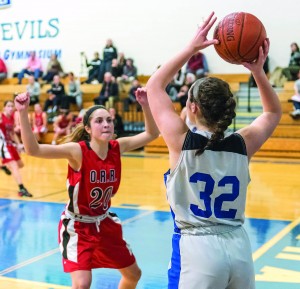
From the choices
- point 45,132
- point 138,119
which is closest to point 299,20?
point 138,119

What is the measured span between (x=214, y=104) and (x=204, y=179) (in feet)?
1.09

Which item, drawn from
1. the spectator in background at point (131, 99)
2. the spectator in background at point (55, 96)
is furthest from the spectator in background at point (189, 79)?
the spectator in background at point (55, 96)

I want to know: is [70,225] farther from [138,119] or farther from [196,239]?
[138,119]

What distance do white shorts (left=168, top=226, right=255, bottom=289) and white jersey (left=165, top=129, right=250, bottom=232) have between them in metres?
0.07

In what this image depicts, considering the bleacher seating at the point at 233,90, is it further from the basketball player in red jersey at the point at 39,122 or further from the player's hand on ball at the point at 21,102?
the player's hand on ball at the point at 21,102

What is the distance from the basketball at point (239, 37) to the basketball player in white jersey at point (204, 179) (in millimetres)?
254

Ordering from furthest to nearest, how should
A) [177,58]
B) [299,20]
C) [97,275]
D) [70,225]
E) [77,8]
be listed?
[77,8] < [299,20] < [97,275] < [70,225] < [177,58]

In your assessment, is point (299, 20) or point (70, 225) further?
point (299, 20)

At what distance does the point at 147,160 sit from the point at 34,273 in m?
8.32

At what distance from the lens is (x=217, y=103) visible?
2.55 metres

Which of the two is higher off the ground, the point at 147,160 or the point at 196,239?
the point at 196,239

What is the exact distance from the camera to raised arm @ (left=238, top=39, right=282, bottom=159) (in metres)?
2.69

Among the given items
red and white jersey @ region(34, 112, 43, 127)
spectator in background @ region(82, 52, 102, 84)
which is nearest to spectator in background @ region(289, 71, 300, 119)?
spectator in background @ region(82, 52, 102, 84)

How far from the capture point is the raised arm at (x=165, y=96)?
98.9 inches
